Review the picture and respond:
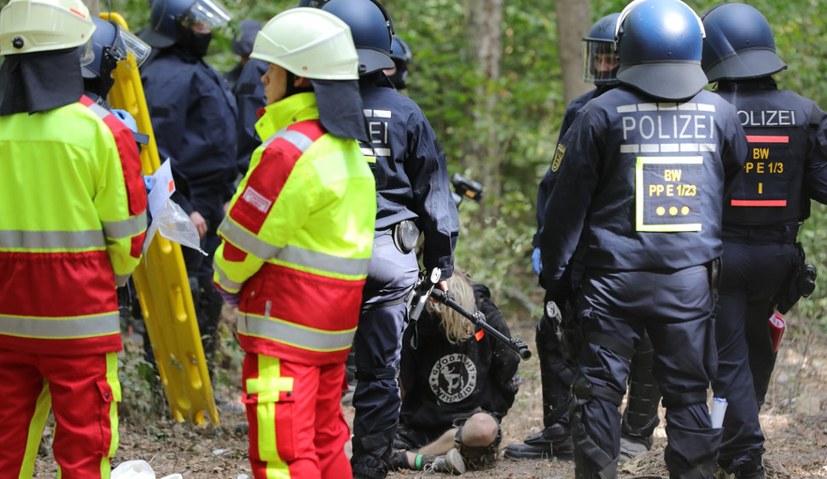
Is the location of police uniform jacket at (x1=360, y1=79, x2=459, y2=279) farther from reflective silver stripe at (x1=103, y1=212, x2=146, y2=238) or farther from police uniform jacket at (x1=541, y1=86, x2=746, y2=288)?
reflective silver stripe at (x1=103, y1=212, x2=146, y2=238)

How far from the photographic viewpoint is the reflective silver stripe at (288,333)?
12.7 ft

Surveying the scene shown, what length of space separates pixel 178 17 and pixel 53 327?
11.2ft

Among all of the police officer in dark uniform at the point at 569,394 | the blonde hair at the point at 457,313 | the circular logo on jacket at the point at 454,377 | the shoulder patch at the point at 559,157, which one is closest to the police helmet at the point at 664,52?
the shoulder patch at the point at 559,157

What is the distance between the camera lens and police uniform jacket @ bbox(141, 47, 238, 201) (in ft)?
22.1

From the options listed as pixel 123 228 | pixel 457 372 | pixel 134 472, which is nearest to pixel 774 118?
pixel 457 372

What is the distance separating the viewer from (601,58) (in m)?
5.80

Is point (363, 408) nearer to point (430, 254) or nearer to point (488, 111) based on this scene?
point (430, 254)

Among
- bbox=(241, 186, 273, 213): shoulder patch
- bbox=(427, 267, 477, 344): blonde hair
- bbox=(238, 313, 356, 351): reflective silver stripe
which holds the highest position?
bbox=(241, 186, 273, 213): shoulder patch

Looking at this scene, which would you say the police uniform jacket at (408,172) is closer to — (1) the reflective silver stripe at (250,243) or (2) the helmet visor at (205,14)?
(1) the reflective silver stripe at (250,243)

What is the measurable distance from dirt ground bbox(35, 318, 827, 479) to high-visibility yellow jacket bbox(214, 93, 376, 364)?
5.70 ft

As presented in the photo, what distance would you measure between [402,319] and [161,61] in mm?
2897

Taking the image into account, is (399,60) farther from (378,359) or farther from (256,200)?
(256,200)

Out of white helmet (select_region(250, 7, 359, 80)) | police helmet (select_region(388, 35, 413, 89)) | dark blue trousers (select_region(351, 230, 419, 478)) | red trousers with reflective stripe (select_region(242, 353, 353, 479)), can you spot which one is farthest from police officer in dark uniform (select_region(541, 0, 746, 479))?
police helmet (select_region(388, 35, 413, 89))

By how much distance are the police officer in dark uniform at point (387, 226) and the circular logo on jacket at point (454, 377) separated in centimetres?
83
